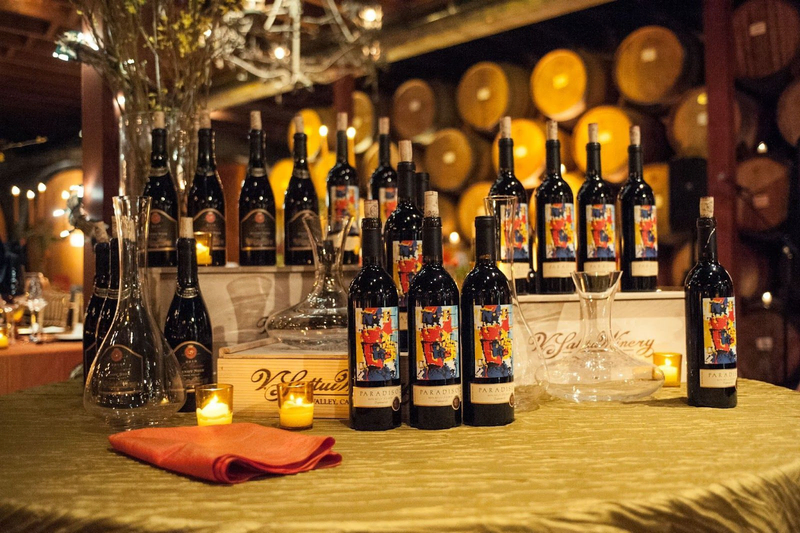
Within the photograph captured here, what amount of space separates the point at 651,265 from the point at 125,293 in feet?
3.61

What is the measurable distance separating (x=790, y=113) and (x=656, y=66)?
57 centimetres

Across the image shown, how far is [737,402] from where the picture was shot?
1.36 metres

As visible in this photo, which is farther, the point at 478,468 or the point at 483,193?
the point at 483,193

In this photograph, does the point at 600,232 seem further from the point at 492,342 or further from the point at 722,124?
the point at 722,124

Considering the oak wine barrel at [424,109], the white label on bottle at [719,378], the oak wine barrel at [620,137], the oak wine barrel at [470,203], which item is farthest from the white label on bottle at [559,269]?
the oak wine barrel at [424,109]

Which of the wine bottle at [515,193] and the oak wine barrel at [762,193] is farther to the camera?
the oak wine barrel at [762,193]

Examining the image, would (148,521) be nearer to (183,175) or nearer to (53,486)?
(53,486)

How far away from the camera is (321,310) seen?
4.84 feet

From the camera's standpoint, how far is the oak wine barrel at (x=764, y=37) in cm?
287

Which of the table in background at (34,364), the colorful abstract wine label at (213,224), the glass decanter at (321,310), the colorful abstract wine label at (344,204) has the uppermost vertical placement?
the colorful abstract wine label at (344,204)

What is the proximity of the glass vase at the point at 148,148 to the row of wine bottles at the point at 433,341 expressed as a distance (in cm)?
75

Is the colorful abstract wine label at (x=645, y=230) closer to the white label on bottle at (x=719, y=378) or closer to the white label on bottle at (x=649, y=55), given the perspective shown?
the white label on bottle at (x=719, y=378)

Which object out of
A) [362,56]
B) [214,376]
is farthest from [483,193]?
[214,376]

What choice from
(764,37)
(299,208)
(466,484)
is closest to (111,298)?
(299,208)
